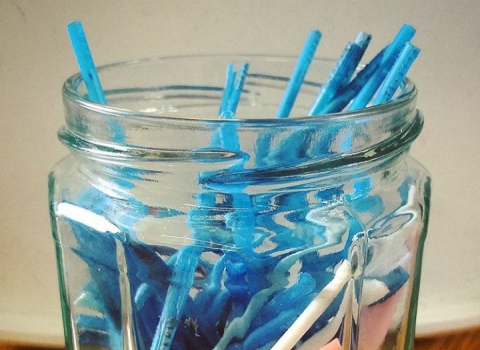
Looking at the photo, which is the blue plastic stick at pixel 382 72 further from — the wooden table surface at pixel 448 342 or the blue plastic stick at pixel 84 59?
the wooden table surface at pixel 448 342

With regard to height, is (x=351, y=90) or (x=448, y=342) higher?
(x=351, y=90)

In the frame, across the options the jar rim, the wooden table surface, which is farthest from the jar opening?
the wooden table surface

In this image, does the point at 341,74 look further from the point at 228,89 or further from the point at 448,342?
the point at 448,342

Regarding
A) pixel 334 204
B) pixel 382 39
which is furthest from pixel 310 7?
pixel 334 204

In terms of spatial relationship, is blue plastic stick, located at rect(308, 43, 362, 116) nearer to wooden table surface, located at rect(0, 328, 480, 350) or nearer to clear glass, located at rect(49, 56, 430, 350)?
clear glass, located at rect(49, 56, 430, 350)

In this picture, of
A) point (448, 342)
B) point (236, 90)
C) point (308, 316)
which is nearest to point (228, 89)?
point (236, 90)

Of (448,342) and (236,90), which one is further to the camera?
(448,342)
